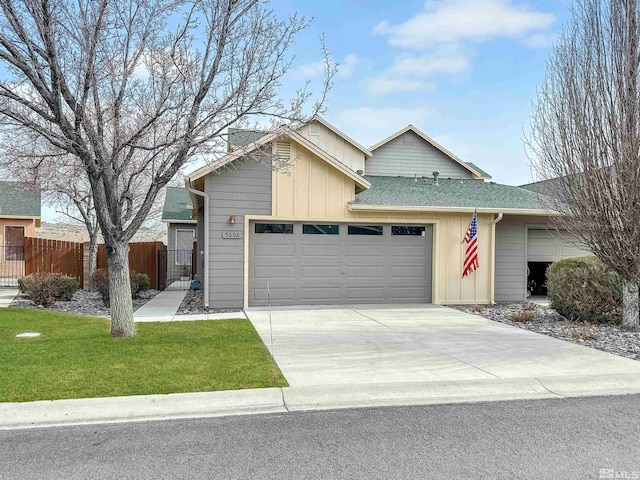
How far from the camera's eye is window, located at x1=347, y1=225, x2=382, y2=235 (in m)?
12.4

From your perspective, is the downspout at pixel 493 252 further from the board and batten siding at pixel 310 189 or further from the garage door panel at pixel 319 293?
the garage door panel at pixel 319 293

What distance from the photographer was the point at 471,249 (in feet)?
41.5


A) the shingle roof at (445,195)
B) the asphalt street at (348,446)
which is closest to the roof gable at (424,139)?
the shingle roof at (445,195)

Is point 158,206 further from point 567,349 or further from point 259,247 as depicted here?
point 567,349

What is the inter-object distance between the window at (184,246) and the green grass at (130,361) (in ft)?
42.4

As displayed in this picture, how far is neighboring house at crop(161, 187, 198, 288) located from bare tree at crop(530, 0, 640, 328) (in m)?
16.0

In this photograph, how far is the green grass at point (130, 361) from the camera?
16.7 feet

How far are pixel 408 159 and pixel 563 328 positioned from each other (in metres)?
10.4

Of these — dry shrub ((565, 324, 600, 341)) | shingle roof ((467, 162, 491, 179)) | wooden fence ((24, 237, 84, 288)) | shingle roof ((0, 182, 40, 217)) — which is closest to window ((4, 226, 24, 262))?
shingle roof ((0, 182, 40, 217))

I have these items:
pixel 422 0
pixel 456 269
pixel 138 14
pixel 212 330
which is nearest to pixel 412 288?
pixel 456 269

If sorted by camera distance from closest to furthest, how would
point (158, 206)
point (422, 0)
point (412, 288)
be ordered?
point (422, 0), point (412, 288), point (158, 206)

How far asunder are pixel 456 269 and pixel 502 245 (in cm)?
184

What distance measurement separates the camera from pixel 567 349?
7508mm

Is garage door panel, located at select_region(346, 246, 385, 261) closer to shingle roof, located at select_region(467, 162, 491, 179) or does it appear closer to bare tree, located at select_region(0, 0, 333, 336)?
bare tree, located at select_region(0, 0, 333, 336)
